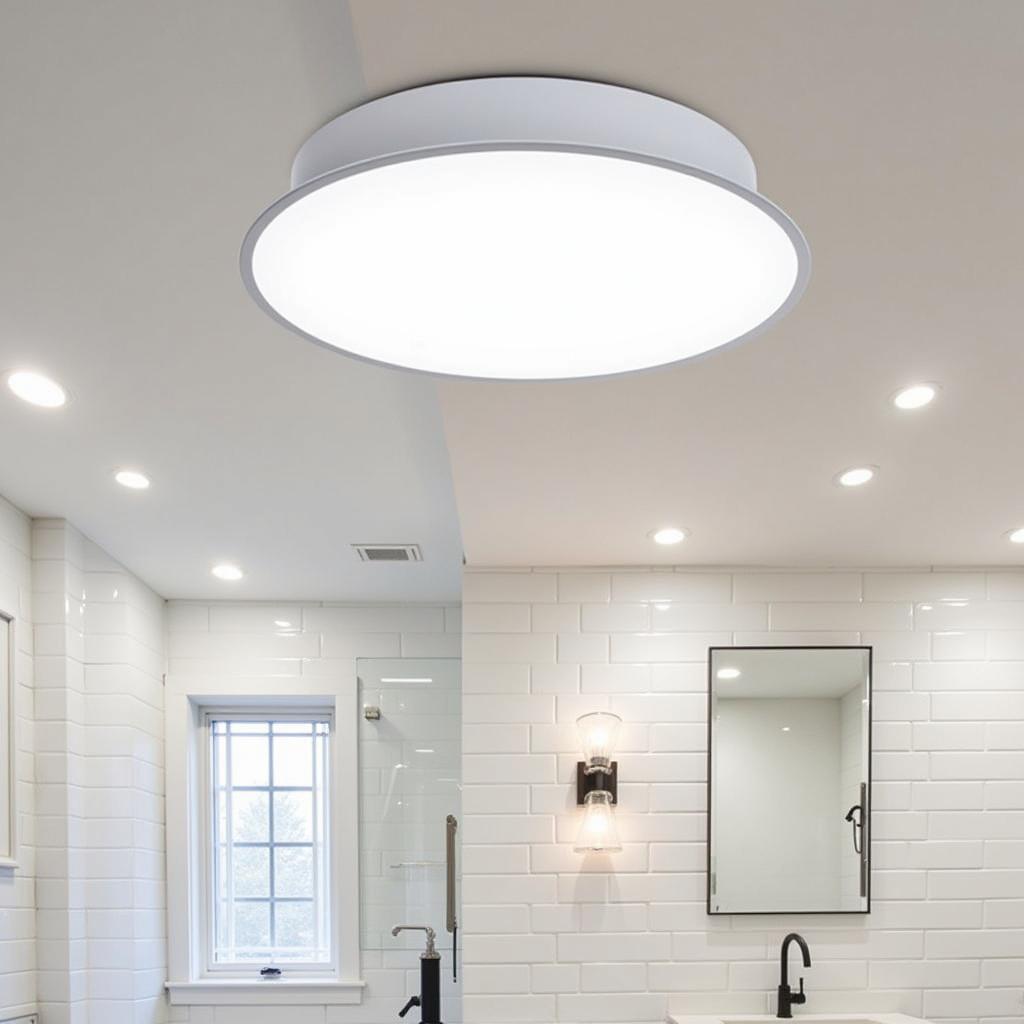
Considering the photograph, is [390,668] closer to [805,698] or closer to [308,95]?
[805,698]

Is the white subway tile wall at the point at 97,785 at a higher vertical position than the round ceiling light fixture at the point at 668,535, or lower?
lower

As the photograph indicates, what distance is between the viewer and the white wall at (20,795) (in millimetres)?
4078

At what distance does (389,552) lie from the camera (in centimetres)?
497

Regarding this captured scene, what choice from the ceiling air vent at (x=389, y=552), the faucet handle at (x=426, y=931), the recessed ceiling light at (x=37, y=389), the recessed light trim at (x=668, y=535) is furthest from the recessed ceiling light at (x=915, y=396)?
the faucet handle at (x=426, y=931)

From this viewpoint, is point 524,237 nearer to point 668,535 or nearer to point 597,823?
point 668,535

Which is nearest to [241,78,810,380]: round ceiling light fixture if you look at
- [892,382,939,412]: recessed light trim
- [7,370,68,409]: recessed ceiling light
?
[892,382,939,412]: recessed light trim

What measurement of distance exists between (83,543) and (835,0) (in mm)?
3660

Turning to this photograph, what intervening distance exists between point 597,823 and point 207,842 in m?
2.07

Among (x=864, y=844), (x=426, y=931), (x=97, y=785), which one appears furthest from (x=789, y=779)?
(x=97, y=785)

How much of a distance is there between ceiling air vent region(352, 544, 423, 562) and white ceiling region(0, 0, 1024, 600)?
3.6 inches

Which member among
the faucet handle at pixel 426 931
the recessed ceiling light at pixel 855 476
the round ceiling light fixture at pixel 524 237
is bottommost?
the faucet handle at pixel 426 931

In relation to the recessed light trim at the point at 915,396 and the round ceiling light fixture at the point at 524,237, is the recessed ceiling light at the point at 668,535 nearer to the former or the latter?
the recessed light trim at the point at 915,396

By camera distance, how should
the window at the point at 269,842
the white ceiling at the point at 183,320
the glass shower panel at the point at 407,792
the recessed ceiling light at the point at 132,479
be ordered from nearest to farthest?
the white ceiling at the point at 183,320 < the recessed ceiling light at the point at 132,479 < the glass shower panel at the point at 407,792 < the window at the point at 269,842

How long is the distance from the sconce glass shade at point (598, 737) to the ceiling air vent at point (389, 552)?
924mm
